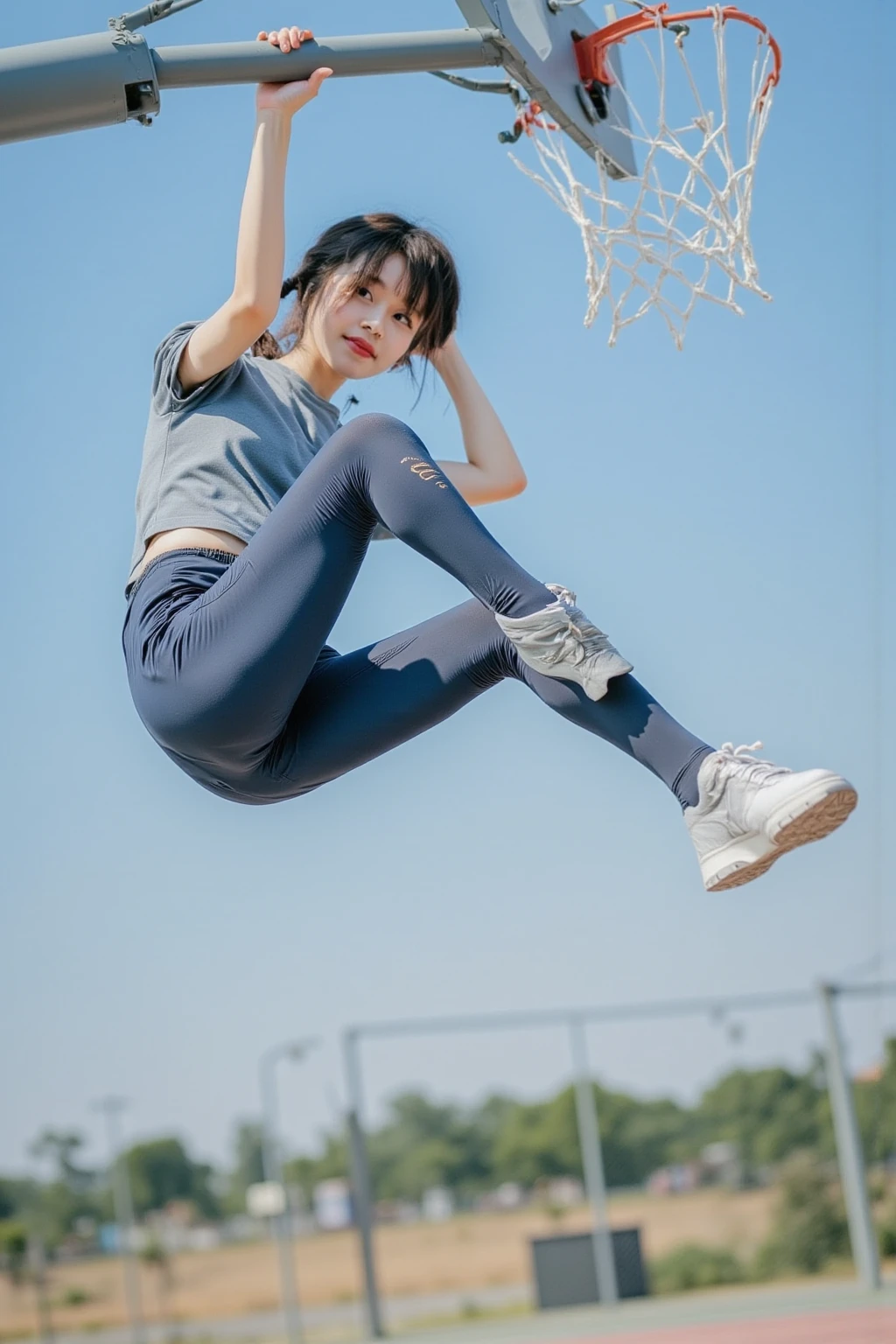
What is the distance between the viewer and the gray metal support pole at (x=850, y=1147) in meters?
9.04

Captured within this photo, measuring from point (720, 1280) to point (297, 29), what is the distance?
1183 centimetres

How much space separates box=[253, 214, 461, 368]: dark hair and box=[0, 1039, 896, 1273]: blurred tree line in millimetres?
9380

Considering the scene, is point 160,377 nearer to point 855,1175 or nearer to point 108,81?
point 108,81

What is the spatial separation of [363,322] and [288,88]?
1.30 ft

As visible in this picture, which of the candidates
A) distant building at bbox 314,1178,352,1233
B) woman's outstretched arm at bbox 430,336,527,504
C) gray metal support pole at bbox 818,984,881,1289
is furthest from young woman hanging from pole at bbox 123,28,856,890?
distant building at bbox 314,1178,352,1233

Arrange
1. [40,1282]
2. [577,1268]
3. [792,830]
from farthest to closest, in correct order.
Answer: [40,1282] < [577,1268] < [792,830]

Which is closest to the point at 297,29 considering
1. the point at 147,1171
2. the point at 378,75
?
the point at 378,75

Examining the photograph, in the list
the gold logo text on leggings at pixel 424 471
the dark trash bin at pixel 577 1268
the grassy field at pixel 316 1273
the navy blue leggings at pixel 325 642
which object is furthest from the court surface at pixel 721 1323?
the gold logo text on leggings at pixel 424 471

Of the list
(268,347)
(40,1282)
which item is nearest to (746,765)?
(268,347)

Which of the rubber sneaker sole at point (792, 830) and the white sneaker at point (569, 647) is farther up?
the white sneaker at point (569, 647)

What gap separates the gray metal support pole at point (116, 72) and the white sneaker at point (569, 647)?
3.56 ft

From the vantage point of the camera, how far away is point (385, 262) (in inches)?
103

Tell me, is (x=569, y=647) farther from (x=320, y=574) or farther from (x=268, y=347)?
(x=268, y=347)

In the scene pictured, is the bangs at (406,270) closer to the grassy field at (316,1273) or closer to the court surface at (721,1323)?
the court surface at (721,1323)
